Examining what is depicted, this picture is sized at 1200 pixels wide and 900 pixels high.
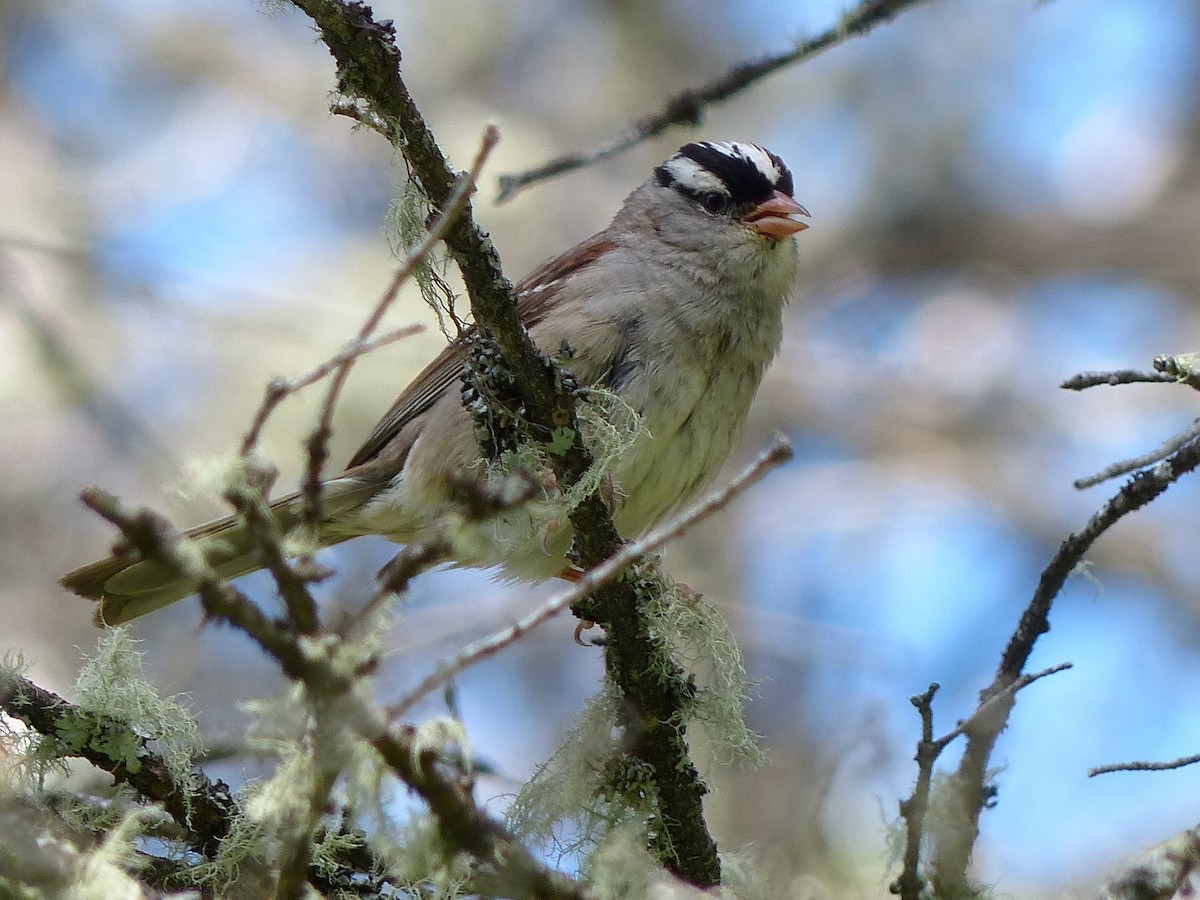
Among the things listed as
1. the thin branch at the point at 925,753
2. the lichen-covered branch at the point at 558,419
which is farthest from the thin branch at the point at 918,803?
the lichen-covered branch at the point at 558,419

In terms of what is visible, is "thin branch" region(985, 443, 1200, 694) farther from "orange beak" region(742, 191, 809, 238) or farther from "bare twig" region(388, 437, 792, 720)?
"orange beak" region(742, 191, 809, 238)

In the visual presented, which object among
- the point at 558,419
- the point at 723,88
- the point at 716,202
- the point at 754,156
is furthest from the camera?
the point at 754,156

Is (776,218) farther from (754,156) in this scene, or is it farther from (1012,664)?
(1012,664)

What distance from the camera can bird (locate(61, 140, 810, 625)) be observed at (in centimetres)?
377

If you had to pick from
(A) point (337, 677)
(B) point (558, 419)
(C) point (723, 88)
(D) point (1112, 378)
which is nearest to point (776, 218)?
(B) point (558, 419)

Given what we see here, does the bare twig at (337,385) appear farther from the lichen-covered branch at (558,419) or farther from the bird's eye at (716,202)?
the bird's eye at (716,202)

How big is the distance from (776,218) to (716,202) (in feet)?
0.73

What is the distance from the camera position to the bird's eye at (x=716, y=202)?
14.6 ft

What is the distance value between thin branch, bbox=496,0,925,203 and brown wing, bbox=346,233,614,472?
2.20 m

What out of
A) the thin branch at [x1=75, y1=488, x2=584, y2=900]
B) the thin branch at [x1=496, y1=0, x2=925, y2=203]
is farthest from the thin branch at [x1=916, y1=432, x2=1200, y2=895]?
the thin branch at [x1=496, y1=0, x2=925, y2=203]

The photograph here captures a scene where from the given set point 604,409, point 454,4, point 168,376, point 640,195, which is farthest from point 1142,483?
point 454,4

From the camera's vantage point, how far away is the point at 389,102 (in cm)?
251

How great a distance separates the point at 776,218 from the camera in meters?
4.36

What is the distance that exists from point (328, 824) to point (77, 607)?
4599mm
